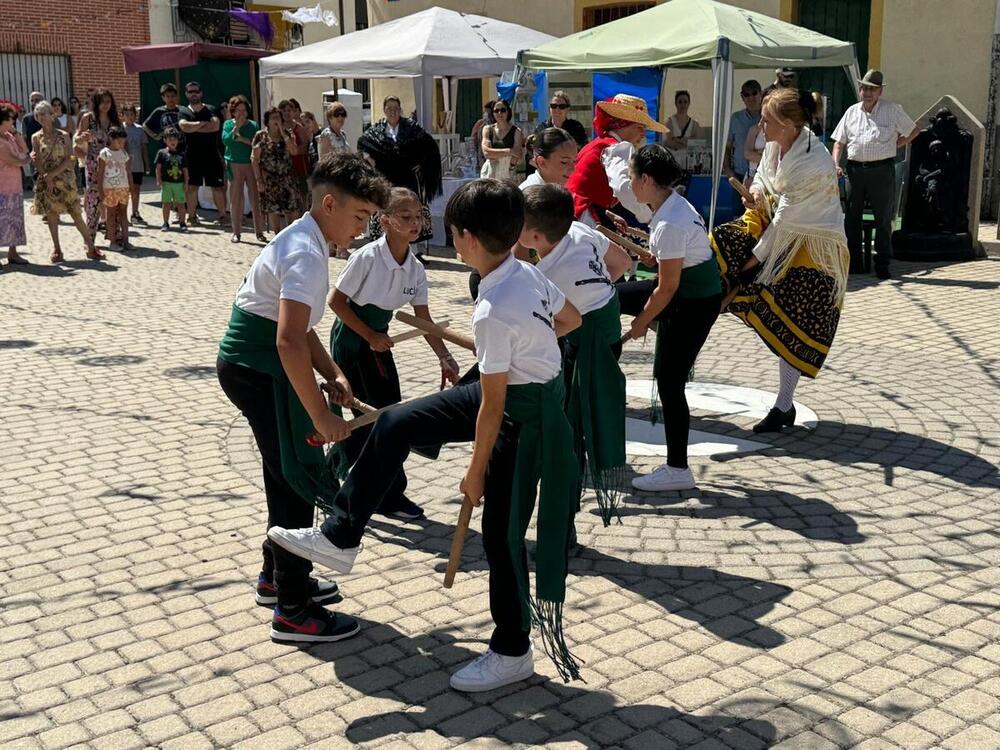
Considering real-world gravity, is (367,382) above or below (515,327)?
below

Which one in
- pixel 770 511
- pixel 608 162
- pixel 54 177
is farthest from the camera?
pixel 54 177

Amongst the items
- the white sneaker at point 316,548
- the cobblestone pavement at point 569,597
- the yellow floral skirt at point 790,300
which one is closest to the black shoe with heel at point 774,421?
the cobblestone pavement at point 569,597

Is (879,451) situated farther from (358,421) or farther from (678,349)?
(358,421)

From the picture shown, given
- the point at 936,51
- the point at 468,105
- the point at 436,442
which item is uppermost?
the point at 936,51

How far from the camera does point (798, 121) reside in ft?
21.0

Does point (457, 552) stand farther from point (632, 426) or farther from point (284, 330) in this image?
point (632, 426)

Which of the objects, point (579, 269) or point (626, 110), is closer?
point (579, 269)

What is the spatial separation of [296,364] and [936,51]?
1530cm

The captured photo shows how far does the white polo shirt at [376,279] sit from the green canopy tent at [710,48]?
746cm

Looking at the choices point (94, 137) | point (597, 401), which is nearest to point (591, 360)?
point (597, 401)

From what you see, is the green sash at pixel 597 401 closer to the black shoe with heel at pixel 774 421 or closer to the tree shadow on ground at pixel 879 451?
the tree shadow on ground at pixel 879 451

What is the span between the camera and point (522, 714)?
148 inches

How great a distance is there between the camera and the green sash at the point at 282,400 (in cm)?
408

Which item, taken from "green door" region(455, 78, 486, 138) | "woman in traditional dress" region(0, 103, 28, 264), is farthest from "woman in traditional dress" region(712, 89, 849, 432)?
"green door" region(455, 78, 486, 138)
